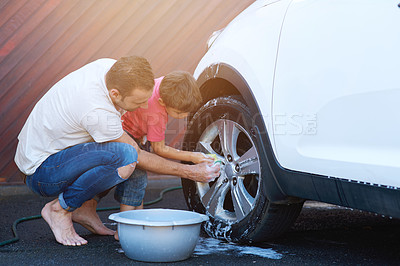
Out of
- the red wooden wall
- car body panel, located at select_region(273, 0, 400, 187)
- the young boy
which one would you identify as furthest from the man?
the red wooden wall

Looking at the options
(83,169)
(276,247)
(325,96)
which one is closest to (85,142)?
(83,169)

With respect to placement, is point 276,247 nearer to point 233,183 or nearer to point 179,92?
point 233,183

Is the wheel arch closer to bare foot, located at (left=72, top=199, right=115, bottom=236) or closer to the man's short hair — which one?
the man's short hair

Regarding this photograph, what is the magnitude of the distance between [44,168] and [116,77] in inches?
24.4

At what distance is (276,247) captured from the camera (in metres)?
2.58

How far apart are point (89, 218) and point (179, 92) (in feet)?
2.96

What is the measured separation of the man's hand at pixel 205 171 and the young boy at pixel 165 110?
4cm

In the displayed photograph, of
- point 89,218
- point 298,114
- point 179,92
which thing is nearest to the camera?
point 298,114

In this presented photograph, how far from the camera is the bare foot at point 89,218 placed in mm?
2781

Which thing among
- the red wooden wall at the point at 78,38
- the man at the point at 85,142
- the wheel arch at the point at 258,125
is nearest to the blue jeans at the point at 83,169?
the man at the point at 85,142

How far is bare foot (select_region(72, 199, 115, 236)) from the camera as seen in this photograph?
9.12 feet

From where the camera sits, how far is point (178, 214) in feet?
8.29

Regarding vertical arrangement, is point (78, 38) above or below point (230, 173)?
above

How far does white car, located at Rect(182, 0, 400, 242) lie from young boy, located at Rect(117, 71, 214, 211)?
16 centimetres
